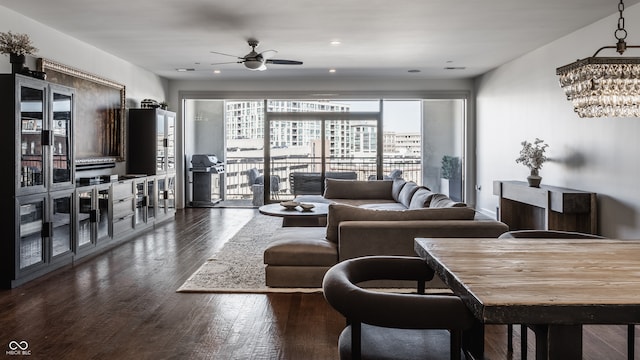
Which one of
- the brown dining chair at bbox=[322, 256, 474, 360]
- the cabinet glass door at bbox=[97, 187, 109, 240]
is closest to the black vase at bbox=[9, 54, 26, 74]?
the cabinet glass door at bbox=[97, 187, 109, 240]

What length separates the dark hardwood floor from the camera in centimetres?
255

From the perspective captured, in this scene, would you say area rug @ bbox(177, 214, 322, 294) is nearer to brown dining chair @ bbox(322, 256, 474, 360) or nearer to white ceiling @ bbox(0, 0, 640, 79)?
brown dining chair @ bbox(322, 256, 474, 360)

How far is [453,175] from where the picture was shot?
916cm

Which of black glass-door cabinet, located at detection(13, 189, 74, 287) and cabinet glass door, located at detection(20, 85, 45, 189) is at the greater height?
cabinet glass door, located at detection(20, 85, 45, 189)

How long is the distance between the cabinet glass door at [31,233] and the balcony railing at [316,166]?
18.5 feet

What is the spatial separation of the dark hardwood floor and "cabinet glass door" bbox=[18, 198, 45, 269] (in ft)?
0.70

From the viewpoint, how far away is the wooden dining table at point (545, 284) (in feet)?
3.99

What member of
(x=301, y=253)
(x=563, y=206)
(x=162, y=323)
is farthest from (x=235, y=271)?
(x=563, y=206)

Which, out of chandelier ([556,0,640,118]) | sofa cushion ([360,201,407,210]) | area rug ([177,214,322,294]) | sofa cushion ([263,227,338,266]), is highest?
chandelier ([556,0,640,118])

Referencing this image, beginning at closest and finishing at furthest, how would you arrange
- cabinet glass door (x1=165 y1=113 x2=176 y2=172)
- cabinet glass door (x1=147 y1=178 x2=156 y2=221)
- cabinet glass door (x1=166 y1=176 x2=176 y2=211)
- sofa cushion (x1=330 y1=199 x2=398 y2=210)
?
sofa cushion (x1=330 y1=199 x2=398 y2=210)
cabinet glass door (x1=147 y1=178 x2=156 y2=221)
cabinet glass door (x1=166 y1=176 x2=176 y2=211)
cabinet glass door (x1=165 y1=113 x2=176 y2=172)

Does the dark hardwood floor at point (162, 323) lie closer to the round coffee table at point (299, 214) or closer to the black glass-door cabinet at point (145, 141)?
the round coffee table at point (299, 214)

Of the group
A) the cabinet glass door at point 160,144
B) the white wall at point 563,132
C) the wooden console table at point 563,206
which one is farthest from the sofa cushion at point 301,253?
the cabinet glass door at point 160,144

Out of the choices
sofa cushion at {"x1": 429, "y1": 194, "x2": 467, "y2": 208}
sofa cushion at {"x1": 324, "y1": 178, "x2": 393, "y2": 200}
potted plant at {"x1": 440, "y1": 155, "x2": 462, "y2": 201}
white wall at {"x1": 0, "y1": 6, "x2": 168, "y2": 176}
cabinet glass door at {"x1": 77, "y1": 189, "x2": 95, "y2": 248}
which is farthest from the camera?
potted plant at {"x1": 440, "y1": 155, "x2": 462, "y2": 201}

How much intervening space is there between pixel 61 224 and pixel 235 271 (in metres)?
1.80
